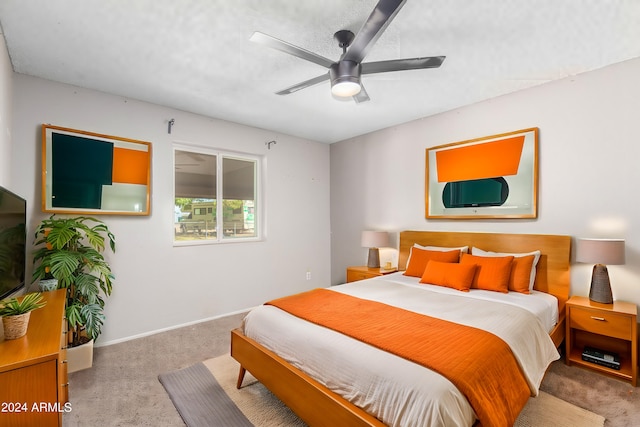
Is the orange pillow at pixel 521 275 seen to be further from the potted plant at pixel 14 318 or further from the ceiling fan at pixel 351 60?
the potted plant at pixel 14 318

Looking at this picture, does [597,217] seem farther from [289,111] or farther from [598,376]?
[289,111]

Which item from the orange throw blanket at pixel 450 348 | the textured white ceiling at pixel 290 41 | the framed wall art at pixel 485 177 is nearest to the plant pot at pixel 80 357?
the orange throw blanket at pixel 450 348

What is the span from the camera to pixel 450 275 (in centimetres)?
287

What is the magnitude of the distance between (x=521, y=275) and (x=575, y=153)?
123cm

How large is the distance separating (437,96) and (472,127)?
0.60 m

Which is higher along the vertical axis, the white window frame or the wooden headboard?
the white window frame

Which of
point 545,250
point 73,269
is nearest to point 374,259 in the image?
point 545,250

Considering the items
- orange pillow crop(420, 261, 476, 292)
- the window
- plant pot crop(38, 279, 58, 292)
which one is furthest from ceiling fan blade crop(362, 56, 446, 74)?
plant pot crop(38, 279, 58, 292)

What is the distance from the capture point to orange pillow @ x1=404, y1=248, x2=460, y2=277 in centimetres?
319

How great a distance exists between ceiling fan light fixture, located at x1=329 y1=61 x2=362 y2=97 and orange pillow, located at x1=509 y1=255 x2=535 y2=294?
221cm

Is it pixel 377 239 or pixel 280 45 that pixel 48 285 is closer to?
pixel 280 45

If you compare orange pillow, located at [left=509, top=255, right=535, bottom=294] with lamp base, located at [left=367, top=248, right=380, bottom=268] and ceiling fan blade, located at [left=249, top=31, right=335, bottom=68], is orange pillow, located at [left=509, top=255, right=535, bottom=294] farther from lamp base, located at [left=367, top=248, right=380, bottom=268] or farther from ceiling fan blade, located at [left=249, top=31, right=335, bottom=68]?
ceiling fan blade, located at [left=249, top=31, right=335, bottom=68]

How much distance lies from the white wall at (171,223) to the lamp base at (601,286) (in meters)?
3.37

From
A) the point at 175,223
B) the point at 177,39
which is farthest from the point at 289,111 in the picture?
the point at 175,223
